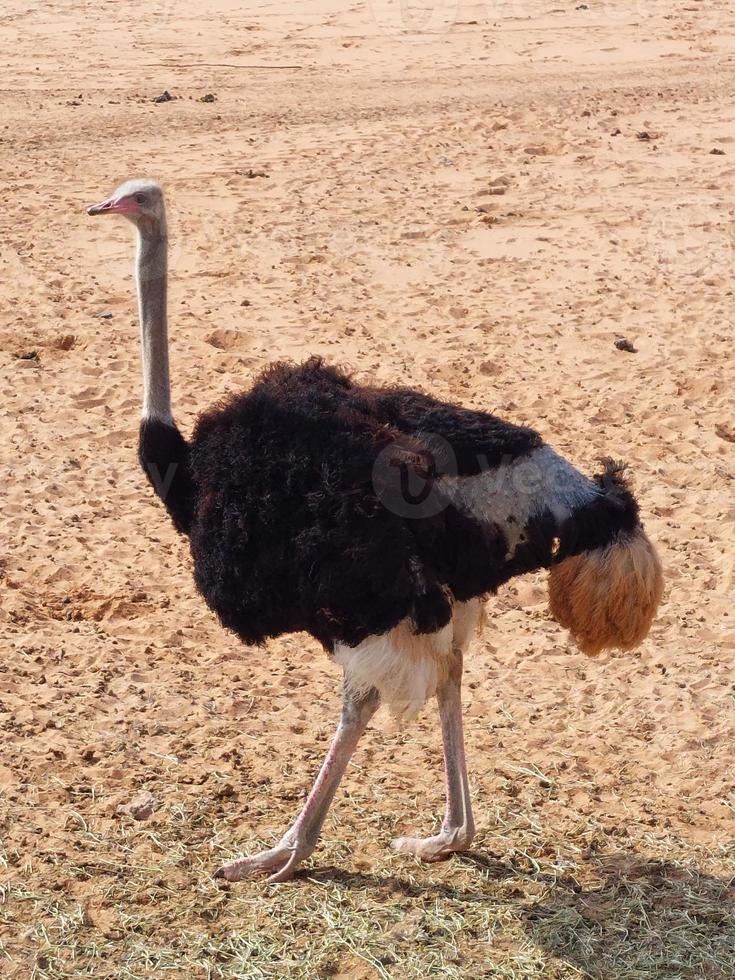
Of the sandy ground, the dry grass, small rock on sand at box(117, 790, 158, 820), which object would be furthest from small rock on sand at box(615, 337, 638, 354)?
small rock on sand at box(117, 790, 158, 820)

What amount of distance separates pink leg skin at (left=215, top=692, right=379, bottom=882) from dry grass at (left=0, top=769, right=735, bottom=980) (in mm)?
51

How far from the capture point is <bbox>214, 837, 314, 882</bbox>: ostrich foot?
4.06 meters

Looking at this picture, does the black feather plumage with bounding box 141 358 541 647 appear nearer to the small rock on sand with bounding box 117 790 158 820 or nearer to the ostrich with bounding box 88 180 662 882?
the ostrich with bounding box 88 180 662 882

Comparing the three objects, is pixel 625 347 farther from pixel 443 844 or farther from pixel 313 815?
pixel 313 815

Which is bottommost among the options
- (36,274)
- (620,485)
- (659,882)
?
(659,882)

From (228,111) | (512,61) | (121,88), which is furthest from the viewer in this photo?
(512,61)

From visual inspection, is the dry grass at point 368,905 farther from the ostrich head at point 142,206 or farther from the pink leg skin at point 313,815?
the ostrich head at point 142,206

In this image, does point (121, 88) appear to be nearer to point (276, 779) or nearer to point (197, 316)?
point (197, 316)

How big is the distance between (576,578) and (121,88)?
959 centimetres

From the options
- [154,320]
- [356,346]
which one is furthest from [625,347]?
[154,320]

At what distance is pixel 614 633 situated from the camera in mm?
3879

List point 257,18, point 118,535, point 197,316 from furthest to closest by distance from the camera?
1. point 257,18
2. point 197,316
3. point 118,535

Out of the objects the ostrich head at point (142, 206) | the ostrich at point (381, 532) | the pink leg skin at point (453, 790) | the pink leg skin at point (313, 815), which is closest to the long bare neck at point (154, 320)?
the ostrich head at point (142, 206)

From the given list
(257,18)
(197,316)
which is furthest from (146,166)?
(257,18)
